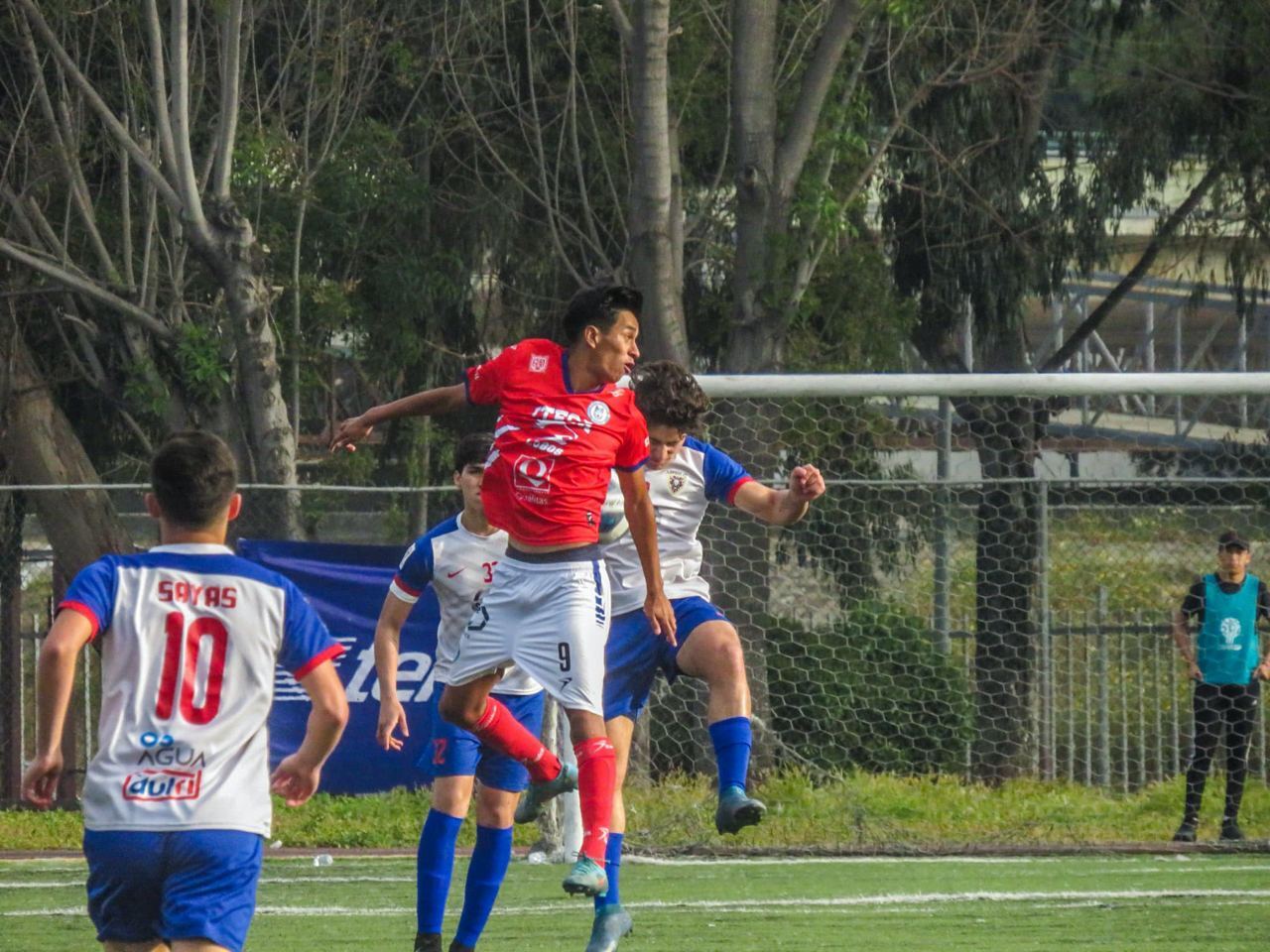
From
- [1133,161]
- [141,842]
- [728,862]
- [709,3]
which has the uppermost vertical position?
[709,3]

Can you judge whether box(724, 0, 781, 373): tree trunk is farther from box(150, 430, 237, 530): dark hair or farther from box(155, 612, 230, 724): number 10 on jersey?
box(155, 612, 230, 724): number 10 on jersey

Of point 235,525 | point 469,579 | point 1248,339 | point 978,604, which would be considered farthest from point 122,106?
point 1248,339

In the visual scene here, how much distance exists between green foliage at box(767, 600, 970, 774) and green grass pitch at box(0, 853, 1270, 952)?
2.12 meters

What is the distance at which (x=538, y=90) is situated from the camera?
14883 millimetres

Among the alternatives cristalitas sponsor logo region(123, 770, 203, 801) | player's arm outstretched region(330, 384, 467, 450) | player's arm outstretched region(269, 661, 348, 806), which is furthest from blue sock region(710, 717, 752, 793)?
cristalitas sponsor logo region(123, 770, 203, 801)

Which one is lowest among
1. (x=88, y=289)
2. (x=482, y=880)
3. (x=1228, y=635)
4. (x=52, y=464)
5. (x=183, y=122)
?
(x=1228, y=635)

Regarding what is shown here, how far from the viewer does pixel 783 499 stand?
6.70 m

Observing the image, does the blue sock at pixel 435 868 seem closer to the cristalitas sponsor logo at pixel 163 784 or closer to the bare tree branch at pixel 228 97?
the cristalitas sponsor logo at pixel 163 784

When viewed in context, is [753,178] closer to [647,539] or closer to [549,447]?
[647,539]

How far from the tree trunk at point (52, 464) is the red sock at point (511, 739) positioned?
822cm

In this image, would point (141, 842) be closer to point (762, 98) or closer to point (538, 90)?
point (762, 98)

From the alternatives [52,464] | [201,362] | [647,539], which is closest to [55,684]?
[647,539]

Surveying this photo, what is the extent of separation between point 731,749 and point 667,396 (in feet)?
4.07

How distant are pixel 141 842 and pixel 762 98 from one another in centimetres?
A: 1019
